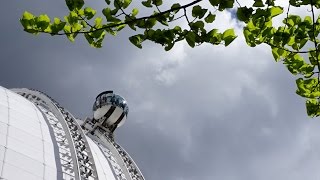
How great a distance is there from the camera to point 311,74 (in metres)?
6.45

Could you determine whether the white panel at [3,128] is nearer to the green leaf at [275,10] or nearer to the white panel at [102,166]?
the white panel at [102,166]

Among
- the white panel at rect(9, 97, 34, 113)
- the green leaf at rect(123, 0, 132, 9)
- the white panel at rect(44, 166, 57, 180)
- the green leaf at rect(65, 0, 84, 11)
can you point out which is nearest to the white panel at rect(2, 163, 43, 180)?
the white panel at rect(44, 166, 57, 180)

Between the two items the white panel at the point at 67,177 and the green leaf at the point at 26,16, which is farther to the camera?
the white panel at the point at 67,177

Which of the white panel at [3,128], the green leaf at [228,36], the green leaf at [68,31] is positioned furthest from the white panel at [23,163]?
the green leaf at [228,36]

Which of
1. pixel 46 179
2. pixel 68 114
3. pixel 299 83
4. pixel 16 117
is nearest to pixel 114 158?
pixel 68 114

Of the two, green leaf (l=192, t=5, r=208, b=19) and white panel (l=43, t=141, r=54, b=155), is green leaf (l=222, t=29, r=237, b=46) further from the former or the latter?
white panel (l=43, t=141, r=54, b=155)

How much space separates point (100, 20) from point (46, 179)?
1887 centimetres

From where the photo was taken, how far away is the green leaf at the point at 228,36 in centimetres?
593

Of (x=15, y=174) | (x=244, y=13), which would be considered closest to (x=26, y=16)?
(x=244, y=13)

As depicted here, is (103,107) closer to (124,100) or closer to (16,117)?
(124,100)

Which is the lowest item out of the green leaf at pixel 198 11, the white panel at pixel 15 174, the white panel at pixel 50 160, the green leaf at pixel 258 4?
the green leaf at pixel 198 11

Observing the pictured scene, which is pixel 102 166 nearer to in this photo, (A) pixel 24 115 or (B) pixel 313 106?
(A) pixel 24 115

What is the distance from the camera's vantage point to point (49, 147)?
91.6 ft

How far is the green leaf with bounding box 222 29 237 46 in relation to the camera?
5930mm
